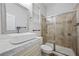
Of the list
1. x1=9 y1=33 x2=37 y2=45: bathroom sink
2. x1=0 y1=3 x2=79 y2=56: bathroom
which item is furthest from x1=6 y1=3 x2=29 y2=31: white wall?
x1=9 y1=33 x2=37 y2=45: bathroom sink

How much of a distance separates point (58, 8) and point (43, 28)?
1.06ft

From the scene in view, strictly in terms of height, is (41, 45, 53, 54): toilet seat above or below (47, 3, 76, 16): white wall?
below

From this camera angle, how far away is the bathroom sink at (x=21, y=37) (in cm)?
131

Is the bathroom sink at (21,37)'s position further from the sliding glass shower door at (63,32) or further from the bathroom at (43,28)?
the sliding glass shower door at (63,32)

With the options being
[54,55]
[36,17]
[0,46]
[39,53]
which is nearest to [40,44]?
[39,53]

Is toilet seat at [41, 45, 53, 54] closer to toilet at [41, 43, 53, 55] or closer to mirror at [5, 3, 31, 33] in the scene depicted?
toilet at [41, 43, 53, 55]

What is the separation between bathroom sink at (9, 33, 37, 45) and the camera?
1308 mm

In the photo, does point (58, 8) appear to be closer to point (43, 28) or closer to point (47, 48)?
point (43, 28)

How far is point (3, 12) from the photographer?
4.16 ft

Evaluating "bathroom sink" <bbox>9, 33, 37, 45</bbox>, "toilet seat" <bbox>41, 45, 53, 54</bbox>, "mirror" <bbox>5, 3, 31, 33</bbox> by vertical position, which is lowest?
"toilet seat" <bbox>41, 45, 53, 54</bbox>

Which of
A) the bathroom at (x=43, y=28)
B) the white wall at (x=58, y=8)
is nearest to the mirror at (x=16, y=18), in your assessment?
the bathroom at (x=43, y=28)

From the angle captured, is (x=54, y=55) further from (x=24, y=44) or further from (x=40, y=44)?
(x=24, y=44)

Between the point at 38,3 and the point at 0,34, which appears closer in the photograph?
the point at 0,34

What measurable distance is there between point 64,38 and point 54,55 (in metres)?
0.26
